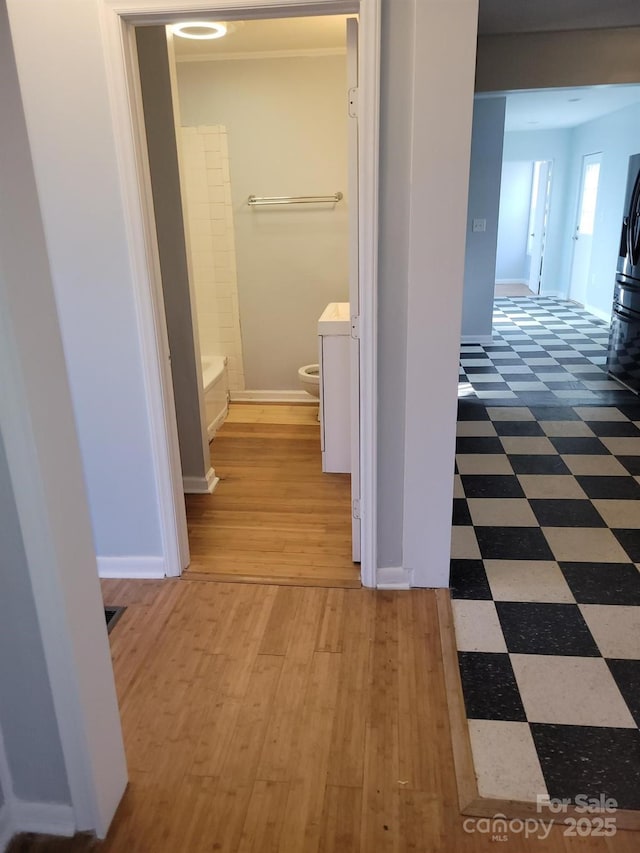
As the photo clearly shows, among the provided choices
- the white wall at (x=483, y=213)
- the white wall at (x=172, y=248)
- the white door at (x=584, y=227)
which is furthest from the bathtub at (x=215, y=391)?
the white door at (x=584, y=227)

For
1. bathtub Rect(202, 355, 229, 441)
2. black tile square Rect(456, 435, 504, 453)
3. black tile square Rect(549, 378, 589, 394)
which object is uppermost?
bathtub Rect(202, 355, 229, 441)

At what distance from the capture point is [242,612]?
91.4 inches

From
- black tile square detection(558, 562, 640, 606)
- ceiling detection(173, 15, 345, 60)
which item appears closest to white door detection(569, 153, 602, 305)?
ceiling detection(173, 15, 345, 60)

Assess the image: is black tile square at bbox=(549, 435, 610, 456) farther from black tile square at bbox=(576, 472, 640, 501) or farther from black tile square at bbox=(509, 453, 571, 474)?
black tile square at bbox=(576, 472, 640, 501)

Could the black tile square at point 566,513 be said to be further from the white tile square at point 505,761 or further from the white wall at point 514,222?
the white wall at point 514,222

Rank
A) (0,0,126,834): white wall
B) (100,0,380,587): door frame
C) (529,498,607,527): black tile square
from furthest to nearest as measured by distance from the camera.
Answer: (529,498,607,527): black tile square, (100,0,380,587): door frame, (0,0,126,834): white wall

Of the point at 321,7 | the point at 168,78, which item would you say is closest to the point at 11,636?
the point at 321,7

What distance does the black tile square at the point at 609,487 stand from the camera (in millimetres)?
3150

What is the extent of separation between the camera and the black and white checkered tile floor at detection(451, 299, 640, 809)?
169cm

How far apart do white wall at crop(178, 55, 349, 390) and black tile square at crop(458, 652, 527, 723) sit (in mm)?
3004

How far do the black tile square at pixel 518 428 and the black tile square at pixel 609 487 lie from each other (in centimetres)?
69

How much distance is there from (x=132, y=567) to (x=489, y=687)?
4.75 feet

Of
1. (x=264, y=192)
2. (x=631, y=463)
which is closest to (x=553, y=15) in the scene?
(x=264, y=192)

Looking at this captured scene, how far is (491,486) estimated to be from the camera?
3309 millimetres
